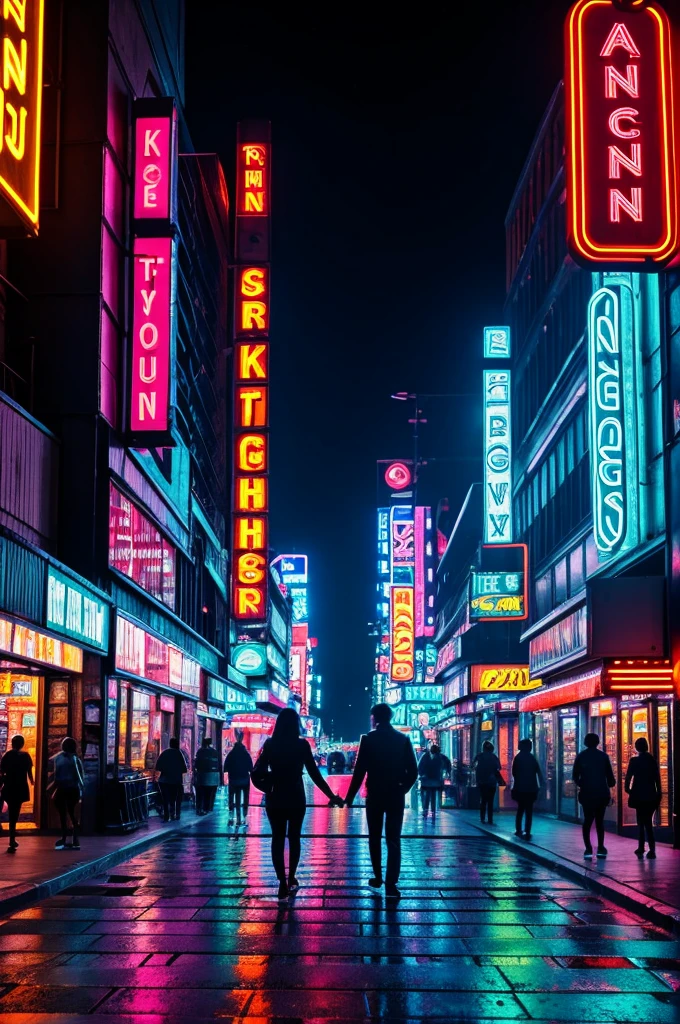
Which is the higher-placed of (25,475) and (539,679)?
(25,475)

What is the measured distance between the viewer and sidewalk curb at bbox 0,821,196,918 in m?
12.7

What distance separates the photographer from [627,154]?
20453mm

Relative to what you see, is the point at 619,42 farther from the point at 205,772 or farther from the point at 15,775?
the point at 205,772

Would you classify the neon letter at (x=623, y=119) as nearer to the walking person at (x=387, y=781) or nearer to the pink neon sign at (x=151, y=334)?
the pink neon sign at (x=151, y=334)

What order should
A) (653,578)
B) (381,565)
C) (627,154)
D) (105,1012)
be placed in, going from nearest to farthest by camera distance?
(105,1012) < (627,154) < (653,578) < (381,565)

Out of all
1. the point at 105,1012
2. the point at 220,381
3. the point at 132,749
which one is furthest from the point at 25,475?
the point at 220,381

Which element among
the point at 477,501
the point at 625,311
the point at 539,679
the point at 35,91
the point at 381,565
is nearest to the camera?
the point at 35,91

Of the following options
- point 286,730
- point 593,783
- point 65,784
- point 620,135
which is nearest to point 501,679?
point 593,783

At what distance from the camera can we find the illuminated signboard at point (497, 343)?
44031 millimetres

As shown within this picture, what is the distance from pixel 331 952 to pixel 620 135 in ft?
48.4

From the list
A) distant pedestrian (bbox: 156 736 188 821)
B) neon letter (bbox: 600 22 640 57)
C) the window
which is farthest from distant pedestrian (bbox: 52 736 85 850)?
neon letter (bbox: 600 22 640 57)

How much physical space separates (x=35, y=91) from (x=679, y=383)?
1110cm

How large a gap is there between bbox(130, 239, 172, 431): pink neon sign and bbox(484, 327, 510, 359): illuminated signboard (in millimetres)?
19861

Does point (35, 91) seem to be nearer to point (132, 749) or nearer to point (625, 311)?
point (625, 311)
